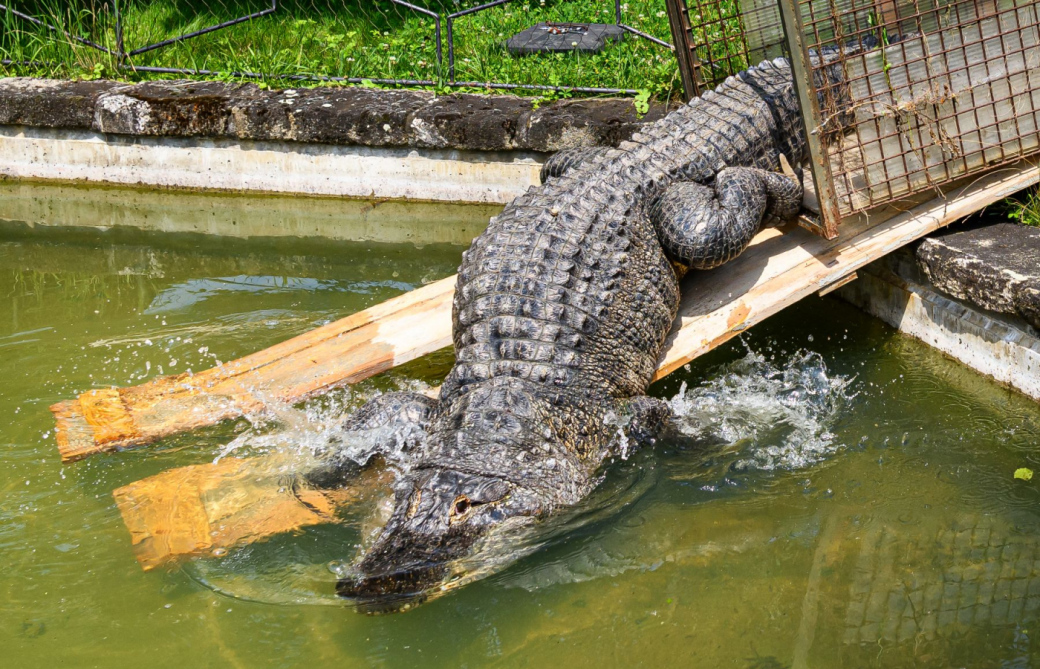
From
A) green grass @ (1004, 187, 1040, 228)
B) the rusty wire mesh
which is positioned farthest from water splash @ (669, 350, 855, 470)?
green grass @ (1004, 187, 1040, 228)

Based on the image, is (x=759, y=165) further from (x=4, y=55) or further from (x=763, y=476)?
(x=4, y=55)

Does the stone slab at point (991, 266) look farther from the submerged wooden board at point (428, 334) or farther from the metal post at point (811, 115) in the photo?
the metal post at point (811, 115)

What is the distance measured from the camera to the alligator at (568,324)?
121 inches

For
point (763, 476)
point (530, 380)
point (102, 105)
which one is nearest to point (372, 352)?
point (530, 380)

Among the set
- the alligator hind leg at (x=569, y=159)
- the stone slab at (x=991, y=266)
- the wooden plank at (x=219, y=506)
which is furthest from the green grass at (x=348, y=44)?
the wooden plank at (x=219, y=506)

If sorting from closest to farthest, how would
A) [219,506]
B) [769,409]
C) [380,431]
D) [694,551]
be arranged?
[694,551] → [219,506] → [380,431] → [769,409]

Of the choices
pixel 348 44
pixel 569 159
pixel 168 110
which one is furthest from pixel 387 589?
pixel 348 44

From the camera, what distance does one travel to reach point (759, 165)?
4.62m

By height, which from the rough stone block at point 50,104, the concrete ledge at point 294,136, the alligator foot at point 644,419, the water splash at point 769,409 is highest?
the rough stone block at point 50,104

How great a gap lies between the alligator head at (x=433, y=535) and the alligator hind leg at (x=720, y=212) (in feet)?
4.95

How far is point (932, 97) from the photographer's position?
412 cm

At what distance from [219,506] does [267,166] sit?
3.70 meters

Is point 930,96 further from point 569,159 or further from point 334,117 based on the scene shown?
point 334,117

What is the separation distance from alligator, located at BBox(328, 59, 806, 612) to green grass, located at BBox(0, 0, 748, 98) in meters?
1.82
